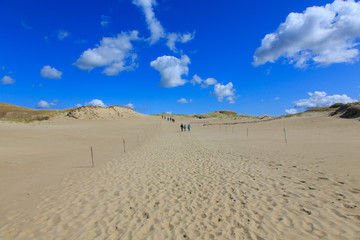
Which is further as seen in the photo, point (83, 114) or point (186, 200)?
point (83, 114)

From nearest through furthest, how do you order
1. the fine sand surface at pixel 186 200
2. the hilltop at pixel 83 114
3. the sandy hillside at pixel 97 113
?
the fine sand surface at pixel 186 200 < the hilltop at pixel 83 114 < the sandy hillside at pixel 97 113

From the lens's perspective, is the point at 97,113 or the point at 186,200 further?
the point at 97,113

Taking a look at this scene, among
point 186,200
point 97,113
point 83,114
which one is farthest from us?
point 97,113

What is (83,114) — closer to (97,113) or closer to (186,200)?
(97,113)

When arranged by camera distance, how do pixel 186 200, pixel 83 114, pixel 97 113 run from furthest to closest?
1. pixel 97 113
2. pixel 83 114
3. pixel 186 200

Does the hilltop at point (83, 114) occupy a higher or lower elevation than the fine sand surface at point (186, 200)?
higher

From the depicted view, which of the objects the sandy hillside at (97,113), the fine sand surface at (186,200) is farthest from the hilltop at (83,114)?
the fine sand surface at (186,200)

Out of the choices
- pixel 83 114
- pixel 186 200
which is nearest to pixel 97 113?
pixel 83 114

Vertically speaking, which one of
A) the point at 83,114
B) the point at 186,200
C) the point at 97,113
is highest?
the point at 97,113

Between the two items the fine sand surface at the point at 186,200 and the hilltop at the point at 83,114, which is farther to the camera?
the hilltop at the point at 83,114

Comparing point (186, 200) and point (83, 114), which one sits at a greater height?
point (83, 114)

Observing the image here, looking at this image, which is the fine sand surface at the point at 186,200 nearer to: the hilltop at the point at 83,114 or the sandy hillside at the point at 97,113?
the sandy hillside at the point at 97,113

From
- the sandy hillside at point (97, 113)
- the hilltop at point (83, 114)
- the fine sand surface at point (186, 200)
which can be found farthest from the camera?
the sandy hillside at point (97, 113)

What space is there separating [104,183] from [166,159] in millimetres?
4874
